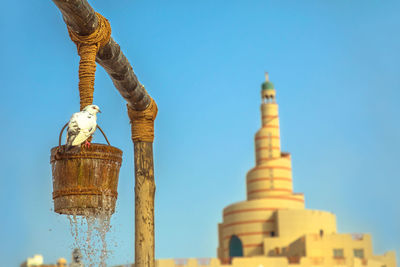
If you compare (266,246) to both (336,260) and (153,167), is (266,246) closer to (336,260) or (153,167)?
(336,260)

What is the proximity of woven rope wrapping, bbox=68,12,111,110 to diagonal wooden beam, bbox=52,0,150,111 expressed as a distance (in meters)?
0.07

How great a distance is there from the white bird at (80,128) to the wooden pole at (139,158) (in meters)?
1.05

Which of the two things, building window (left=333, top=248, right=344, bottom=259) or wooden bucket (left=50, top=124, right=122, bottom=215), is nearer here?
wooden bucket (left=50, top=124, right=122, bottom=215)

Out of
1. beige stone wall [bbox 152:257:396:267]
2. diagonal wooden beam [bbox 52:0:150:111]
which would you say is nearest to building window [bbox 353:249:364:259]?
beige stone wall [bbox 152:257:396:267]

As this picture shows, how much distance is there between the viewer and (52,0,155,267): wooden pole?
656 cm

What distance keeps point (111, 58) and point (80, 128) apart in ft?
4.38

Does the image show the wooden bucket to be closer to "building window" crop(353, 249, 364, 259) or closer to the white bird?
the white bird

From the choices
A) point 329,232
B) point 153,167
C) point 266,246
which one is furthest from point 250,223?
point 153,167

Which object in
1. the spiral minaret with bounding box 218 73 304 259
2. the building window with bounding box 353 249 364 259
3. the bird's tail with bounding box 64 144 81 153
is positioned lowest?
the building window with bounding box 353 249 364 259

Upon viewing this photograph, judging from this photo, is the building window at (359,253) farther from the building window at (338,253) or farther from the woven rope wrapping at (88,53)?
the woven rope wrapping at (88,53)

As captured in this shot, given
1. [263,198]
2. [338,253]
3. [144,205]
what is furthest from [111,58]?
[263,198]

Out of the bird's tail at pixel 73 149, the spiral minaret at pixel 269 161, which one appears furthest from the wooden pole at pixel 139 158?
the spiral minaret at pixel 269 161

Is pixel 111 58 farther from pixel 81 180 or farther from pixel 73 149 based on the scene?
pixel 81 180

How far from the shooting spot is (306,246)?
4031 cm
